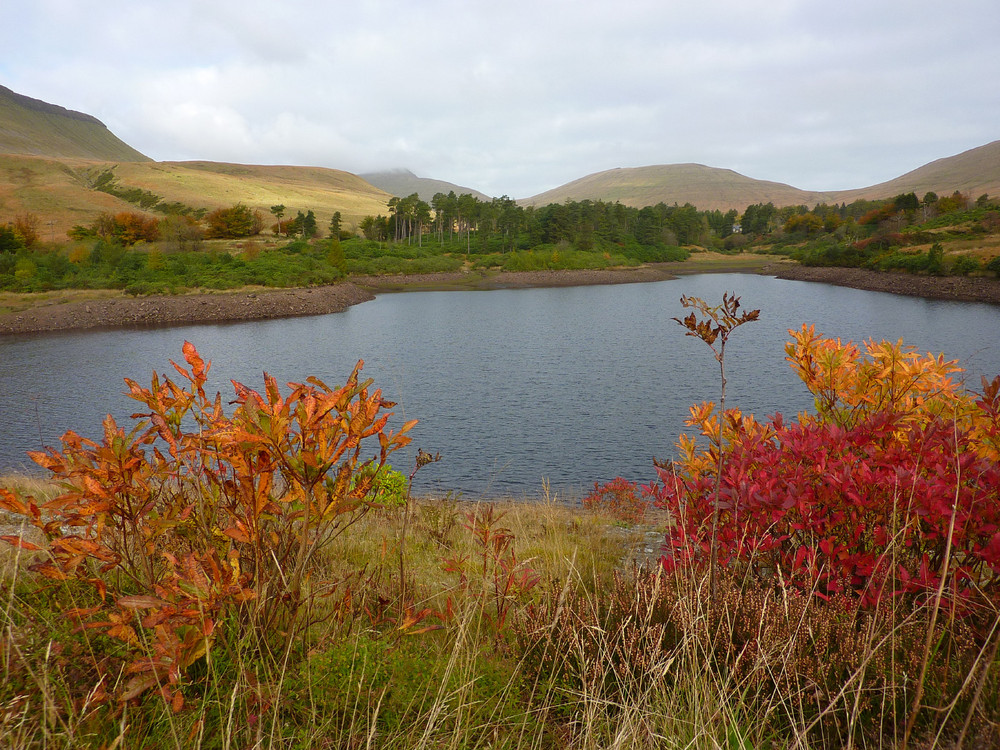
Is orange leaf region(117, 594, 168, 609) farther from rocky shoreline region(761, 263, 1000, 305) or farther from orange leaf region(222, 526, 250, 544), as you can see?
rocky shoreline region(761, 263, 1000, 305)

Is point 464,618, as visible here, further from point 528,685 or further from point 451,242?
point 451,242

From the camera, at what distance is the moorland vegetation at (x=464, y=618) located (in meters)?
1.49

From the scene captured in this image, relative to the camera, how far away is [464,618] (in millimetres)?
1823

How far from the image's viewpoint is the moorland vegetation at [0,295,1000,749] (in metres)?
1.49

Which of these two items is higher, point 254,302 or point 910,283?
point 910,283

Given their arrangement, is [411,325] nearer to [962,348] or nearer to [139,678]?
[962,348]

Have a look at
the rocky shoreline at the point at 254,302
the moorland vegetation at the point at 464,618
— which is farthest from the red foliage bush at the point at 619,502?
the rocky shoreline at the point at 254,302

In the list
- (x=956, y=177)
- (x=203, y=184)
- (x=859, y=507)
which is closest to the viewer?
(x=859, y=507)

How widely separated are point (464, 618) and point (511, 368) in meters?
19.6

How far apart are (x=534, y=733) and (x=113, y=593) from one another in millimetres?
1543

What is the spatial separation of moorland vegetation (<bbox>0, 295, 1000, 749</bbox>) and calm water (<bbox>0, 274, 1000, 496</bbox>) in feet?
4.17

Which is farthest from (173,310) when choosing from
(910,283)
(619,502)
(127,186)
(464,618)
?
(127,186)

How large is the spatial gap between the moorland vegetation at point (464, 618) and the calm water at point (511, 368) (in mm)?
1272

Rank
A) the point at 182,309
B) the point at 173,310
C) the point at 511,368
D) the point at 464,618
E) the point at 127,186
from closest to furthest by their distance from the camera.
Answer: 1. the point at 464,618
2. the point at 511,368
3. the point at 173,310
4. the point at 182,309
5. the point at 127,186
